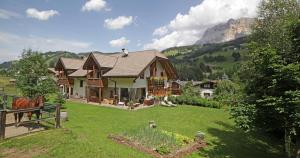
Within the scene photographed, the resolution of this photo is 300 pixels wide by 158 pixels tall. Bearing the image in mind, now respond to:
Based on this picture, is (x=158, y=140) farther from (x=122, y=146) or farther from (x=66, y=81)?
(x=66, y=81)

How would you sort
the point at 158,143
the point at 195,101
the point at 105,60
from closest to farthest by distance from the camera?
the point at 158,143
the point at 195,101
the point at 105,60

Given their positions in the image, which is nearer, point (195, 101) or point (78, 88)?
point (195, 101)

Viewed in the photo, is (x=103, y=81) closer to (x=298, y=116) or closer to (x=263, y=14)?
(x=263, y=14)

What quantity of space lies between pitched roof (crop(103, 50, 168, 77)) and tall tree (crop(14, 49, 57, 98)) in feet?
38.2

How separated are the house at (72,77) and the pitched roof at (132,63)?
8.29 metres

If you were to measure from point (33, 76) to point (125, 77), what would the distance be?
43.7 ft

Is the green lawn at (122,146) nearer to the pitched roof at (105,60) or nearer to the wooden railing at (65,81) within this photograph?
the pitched roof at (105,60)

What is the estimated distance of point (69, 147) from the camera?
1258 cm

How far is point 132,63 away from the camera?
1512 inches

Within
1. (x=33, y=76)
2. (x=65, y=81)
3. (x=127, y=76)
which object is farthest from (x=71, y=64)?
(x=33, y=76)

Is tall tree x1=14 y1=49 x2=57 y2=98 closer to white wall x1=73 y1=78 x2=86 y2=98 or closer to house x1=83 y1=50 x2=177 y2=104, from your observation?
house x1=83 y1=50 x2=177 y2=104

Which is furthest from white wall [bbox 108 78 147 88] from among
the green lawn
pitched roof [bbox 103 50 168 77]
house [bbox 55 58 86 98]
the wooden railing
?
the wooden railing

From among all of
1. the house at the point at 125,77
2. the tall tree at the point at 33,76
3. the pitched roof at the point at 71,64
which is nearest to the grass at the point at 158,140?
the tall tree at the point at 33,76

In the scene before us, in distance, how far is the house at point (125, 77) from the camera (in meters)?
36.4
